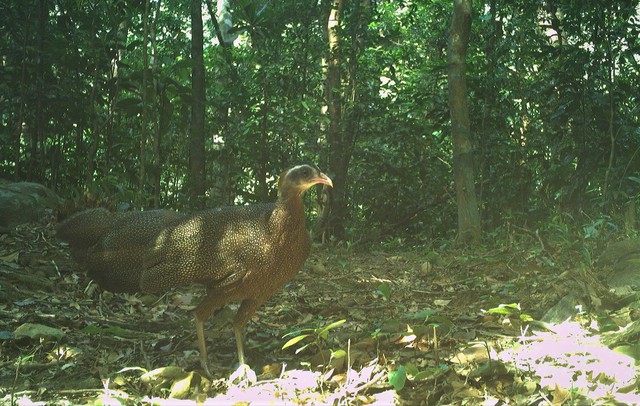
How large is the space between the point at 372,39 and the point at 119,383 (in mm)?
6025

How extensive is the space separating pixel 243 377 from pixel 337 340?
1.97 feet

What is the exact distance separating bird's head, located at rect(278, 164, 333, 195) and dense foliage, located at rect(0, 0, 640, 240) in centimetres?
299

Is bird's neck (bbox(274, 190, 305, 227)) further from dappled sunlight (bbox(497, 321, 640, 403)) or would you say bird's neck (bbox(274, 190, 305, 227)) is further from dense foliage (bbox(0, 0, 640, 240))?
dense foliage (bbox(0, 0, 640, 240))

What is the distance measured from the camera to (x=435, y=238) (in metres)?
8.66

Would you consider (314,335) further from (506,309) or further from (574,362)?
(574,362)

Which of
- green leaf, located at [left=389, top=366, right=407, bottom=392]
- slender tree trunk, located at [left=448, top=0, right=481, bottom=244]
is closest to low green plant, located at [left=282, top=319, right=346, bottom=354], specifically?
green leaf, located at [left=389, top=366, right=407, bottom=392]

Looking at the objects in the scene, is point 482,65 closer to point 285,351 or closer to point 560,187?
point 560,187

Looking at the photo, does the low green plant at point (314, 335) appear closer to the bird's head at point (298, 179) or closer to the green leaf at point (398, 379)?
the green leaf at point (398, 379)

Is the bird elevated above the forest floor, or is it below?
above

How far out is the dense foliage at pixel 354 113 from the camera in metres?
6.91

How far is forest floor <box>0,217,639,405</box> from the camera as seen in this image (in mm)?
2738

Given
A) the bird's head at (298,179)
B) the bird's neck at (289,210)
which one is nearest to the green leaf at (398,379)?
the bird's neck at (289,210)

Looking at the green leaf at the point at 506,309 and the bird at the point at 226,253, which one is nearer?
the green leaf at the point at 506,309

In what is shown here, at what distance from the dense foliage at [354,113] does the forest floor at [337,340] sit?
5.92 ft
